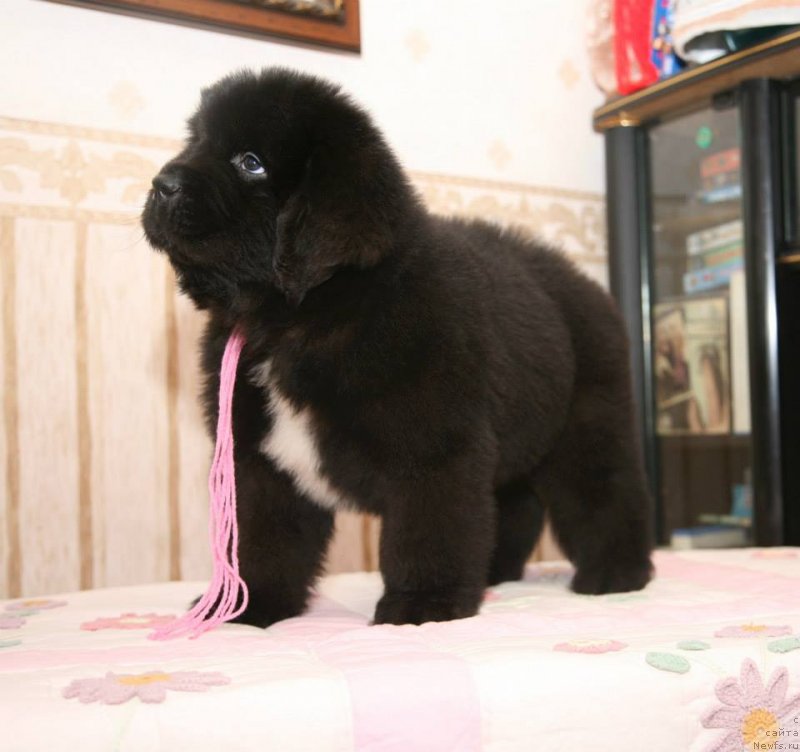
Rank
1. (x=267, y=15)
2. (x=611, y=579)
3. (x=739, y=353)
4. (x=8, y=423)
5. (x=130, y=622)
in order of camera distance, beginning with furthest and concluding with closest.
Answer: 1. (x=739, y=353)
2. (x=267, y=15)
3. (x=8, y=423)
4. (x=611, y=579)
5. (x=130, y=622)

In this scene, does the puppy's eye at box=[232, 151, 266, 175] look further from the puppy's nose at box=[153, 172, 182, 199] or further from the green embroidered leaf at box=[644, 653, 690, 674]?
the green embroidered leaf at box=[644, 653, 690, 674]

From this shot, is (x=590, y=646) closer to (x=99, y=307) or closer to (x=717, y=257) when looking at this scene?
(x=99, y=307)

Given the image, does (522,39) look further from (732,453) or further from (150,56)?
(732,453)

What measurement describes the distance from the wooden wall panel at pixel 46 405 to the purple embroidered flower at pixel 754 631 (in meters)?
1.67

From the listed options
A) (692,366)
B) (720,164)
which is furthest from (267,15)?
(692,366)

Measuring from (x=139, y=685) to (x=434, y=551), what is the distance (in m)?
0.55

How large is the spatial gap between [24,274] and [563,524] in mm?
1485

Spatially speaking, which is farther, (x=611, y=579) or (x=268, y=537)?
(x=611, y=579)

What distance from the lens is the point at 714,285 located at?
10.4 ft

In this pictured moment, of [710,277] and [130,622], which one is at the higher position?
[710,277]

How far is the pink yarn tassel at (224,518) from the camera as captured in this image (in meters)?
1.58

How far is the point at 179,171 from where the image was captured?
1.47 metres

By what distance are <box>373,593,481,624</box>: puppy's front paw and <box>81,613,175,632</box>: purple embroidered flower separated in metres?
0.41

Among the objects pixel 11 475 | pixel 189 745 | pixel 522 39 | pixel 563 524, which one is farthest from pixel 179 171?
pixel 522 39
